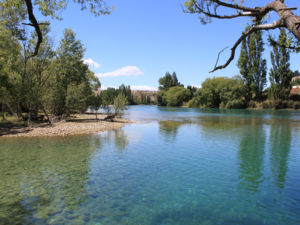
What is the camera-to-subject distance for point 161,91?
519 ft

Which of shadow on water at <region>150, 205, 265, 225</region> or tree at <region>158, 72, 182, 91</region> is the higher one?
tree at <region>158, 72, 182, 91</region>

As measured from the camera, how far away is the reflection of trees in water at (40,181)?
25.8ft

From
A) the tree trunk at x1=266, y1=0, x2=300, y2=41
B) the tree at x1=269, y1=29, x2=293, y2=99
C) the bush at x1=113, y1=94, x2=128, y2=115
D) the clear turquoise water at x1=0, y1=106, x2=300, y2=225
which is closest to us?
the tree trunk at x1=266, y1=0, x2=300, y2=41

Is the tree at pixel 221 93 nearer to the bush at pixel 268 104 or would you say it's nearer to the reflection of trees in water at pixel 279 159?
the bush at pixel 268 104

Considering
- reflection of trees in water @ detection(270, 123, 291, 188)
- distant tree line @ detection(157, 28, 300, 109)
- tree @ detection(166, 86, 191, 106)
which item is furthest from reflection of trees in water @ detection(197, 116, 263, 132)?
tree @ detection(166, 86, 191, 106)

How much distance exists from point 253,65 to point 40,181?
89835mm

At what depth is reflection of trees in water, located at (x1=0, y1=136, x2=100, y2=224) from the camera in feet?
25.8

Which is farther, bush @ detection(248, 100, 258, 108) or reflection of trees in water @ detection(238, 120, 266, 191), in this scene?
bush @ detection(248, 100, 258, 108)

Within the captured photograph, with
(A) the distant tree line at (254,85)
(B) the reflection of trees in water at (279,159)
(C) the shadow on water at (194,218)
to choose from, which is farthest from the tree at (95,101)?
(A) the distant tree line at (254,85)

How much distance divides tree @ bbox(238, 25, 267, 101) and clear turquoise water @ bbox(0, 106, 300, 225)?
248 feet

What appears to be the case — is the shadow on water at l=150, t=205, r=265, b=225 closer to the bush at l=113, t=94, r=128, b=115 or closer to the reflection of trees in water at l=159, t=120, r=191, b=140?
the reflection of trees in water at l=159, t=120, r=191, b=140

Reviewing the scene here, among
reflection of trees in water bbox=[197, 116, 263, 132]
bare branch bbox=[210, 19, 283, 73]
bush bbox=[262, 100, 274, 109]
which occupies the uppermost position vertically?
bare branch bbox=[210, 19, 283, 73]

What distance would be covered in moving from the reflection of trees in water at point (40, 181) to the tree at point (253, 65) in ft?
272

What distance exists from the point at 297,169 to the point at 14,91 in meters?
31.5
